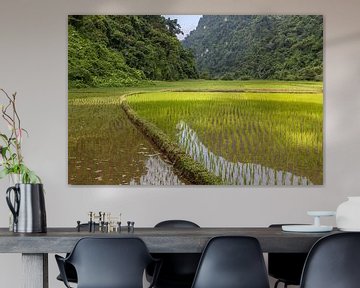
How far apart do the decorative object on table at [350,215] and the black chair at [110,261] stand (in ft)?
3.49

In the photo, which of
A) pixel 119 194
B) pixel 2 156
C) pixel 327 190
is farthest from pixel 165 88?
pixel 2 156

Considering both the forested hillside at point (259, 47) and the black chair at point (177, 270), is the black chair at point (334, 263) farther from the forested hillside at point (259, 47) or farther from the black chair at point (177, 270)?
the forested hillside at point (259, 47)

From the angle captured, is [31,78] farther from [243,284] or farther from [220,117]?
[243,284]

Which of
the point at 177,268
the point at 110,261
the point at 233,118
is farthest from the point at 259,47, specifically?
the point at 110,261

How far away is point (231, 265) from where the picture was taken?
3.82 meters

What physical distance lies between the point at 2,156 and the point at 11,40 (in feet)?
7.16

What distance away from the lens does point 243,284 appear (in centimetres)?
384

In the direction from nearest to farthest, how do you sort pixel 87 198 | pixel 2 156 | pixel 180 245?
pixel 180 245, pixel 2 156, pixel 87 198

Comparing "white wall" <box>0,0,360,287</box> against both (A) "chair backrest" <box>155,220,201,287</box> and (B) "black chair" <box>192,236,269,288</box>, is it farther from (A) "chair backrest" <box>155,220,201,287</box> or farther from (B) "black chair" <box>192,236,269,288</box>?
(B) "black chair" <box>192,236,269,288</box>

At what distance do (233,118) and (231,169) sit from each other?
401 millimetres

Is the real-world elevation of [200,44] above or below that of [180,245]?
above

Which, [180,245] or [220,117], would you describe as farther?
[220,117]

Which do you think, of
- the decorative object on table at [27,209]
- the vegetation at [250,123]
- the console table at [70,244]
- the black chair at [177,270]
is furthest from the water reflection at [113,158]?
the console table at [70,244]

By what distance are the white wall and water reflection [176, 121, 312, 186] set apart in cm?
7
